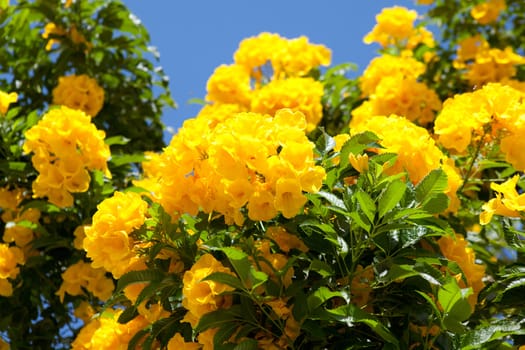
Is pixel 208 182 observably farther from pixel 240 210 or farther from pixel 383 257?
pixel 383 257

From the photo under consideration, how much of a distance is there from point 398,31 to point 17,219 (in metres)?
2.50

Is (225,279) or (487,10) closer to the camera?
(225,279)

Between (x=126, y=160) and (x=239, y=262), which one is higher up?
(x=126, y=160)

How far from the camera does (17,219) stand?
305 cm

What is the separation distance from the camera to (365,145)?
1863 millimetres

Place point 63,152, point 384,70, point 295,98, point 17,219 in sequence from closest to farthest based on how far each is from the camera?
point 63,152 < point 17,219 < point 295,98 < point 384,70

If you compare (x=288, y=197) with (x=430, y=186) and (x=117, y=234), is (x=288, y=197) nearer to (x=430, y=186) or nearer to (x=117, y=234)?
(x=430, y=186)

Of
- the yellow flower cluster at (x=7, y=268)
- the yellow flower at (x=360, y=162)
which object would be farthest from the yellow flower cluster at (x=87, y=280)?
the yellow flower at (x=360, y=162)

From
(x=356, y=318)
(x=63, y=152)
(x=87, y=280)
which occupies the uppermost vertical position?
(x=63, y=152)

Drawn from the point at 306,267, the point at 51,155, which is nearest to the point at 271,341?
the point at 306,267

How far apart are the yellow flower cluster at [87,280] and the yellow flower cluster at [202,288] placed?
1.25 metres

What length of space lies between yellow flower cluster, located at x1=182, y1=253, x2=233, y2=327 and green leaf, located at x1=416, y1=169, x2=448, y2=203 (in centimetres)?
49

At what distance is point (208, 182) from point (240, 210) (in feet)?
0.37

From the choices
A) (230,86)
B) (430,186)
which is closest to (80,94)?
(230,86)
